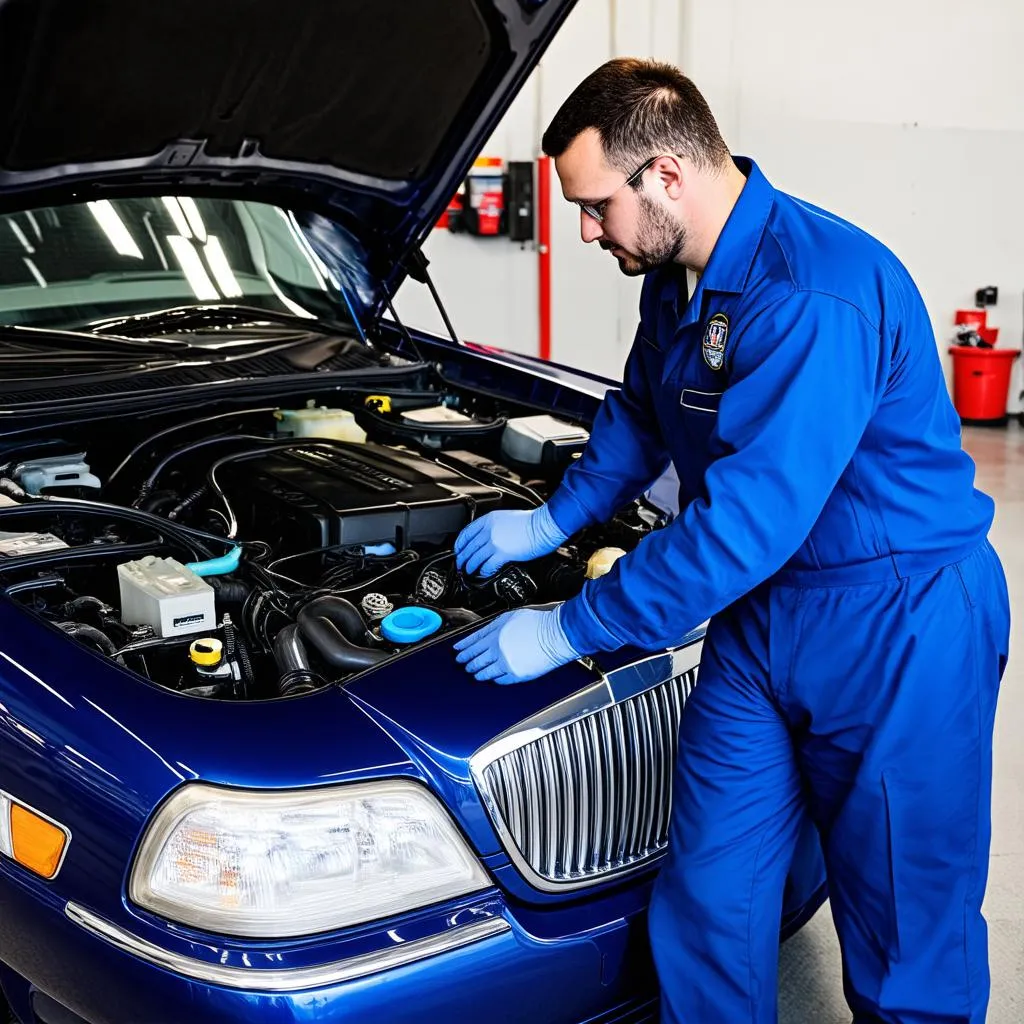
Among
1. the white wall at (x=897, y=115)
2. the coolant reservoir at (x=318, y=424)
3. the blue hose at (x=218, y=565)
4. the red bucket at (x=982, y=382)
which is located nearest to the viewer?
the blue hose at (x=218, y=565)

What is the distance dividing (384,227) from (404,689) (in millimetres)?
1716

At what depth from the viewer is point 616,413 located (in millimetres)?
2033

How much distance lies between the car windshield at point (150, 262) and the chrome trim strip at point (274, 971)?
4.92 ft

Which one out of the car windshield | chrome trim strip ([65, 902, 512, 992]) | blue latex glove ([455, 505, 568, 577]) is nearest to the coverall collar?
blue latex glove ([455, 505, 568, 577])

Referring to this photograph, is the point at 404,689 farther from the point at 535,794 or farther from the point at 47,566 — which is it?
the point at 47,566

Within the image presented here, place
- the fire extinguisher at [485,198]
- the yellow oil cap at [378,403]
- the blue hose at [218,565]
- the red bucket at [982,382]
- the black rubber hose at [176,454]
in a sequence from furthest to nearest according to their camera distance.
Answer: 1. the red bucket at [982,382]
2. the fire extinguisher at [485,198]
3. the yellow oil cap at [378,403]
4. the black rubber hose at [176,454]
5. the blue hose at [218,565]

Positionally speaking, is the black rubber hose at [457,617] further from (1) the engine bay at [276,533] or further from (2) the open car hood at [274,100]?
(2) the open car hood at [274,100]

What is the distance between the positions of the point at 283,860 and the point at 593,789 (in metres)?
0.44

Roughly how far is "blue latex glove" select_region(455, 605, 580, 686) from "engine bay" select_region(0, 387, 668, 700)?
90mm

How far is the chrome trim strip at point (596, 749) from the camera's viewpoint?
144 cm

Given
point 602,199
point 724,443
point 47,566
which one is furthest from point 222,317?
point 724,443

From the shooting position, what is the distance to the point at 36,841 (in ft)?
4.52

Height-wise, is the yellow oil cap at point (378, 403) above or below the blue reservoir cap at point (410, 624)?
above

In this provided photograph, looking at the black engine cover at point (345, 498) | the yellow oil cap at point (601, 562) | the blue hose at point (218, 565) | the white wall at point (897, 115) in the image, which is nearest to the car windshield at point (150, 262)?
the black engine cover at point (345, 498)
